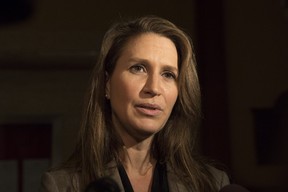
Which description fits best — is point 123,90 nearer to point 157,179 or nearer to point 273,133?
point 157,179

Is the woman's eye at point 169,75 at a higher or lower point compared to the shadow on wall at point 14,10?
lower

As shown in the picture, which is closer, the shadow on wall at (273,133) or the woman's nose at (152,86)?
the woman's nose at (152,86)

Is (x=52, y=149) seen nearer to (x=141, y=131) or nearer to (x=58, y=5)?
(x=58, y=5)

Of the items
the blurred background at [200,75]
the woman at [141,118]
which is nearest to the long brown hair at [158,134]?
the woman at [141,118]

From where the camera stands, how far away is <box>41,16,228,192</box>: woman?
732mm

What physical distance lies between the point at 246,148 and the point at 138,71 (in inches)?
34.9

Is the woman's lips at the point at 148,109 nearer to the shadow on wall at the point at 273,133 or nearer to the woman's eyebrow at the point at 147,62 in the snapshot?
the woman's eyebrow at the point at 147,62

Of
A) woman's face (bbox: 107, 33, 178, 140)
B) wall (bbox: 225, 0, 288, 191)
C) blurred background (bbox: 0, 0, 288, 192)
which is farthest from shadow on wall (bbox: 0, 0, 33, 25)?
woman's face (bbox: 107, 33, 178, 140)

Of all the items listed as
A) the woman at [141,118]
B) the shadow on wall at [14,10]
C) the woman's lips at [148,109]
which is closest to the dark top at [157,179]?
the woman at [141,118]

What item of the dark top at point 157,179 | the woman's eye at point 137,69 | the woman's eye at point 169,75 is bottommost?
the dark top at point 157,179

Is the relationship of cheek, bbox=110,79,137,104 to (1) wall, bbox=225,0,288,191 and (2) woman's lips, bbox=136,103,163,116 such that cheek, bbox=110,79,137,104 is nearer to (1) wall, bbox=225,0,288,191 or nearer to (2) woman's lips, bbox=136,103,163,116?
(2) woman's lips, bbox=136,103,163,116

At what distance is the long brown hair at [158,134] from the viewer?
2.59 feet

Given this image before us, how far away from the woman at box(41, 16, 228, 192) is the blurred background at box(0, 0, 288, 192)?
2.15 feet

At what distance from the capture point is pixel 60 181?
2.42ft
